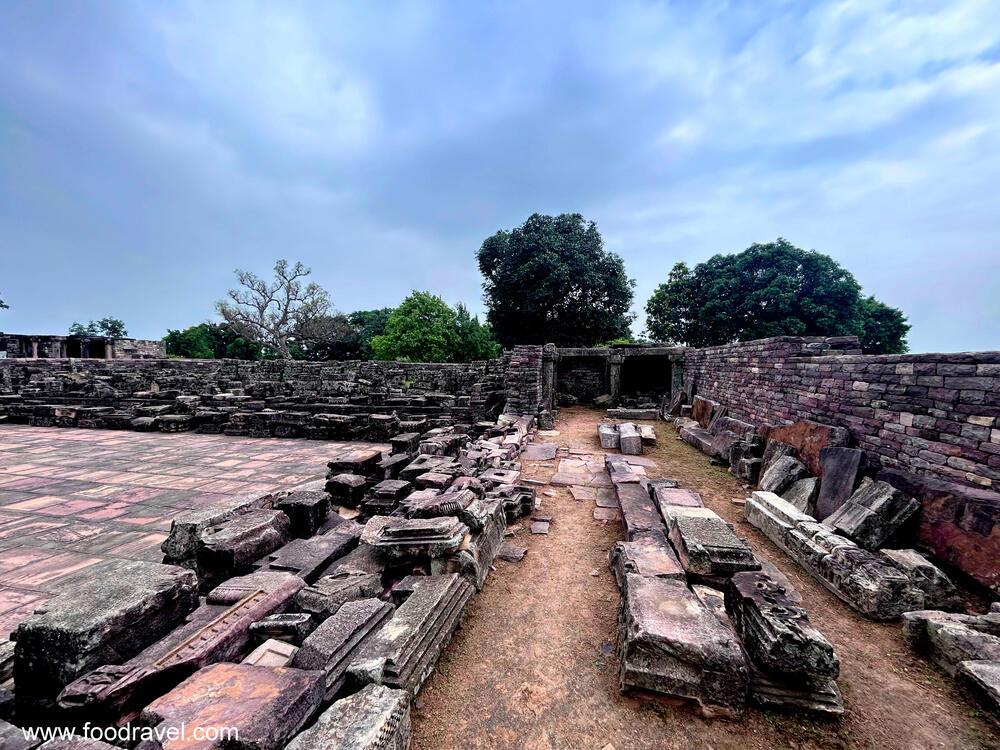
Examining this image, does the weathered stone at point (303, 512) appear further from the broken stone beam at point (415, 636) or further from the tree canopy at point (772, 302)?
the tree canopy at point (772, 302)

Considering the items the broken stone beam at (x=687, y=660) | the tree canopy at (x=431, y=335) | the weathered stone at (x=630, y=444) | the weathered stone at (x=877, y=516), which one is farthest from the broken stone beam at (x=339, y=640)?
the tree canopy at (x=431, y=335)

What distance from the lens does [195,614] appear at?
2.45 meters

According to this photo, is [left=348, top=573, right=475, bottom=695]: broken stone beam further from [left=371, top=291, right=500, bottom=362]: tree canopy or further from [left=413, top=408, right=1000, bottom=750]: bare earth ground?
[left=371, top=291, right=500, bottom=362]: tree canopy

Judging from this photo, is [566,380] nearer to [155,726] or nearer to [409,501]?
[409,501]

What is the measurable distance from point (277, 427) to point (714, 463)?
31.9ft

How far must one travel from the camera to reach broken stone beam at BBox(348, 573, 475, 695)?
2.05 meters

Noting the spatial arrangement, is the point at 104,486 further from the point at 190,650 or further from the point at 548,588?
the point at 548,588

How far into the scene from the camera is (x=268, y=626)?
2.33 m

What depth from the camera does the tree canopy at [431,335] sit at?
22.0m

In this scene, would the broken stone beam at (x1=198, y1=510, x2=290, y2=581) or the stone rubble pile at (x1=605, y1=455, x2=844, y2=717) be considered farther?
the broken stone beam at (x1=198, y1=510, x2=290, y2=581)

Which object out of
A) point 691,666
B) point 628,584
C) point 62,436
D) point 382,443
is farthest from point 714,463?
point 62,436

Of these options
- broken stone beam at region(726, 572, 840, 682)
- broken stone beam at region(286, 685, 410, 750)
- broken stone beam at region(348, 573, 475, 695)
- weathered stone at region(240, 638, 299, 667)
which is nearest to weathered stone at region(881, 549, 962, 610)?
broken stone beam at region(726, 572, 840, 682)

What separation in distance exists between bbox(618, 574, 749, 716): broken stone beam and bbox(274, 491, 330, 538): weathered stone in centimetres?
312

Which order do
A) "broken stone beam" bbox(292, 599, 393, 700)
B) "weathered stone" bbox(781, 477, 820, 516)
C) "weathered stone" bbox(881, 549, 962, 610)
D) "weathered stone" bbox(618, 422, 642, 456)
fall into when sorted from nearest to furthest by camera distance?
"broken stone beam" bbox(292, 599, 393, 700), "weathered stone" bbox(881, 549, 962, 610), "weathered stone" bbox(781, 477, 820, 516), "weathered stone" bbox(618, 422, 642, 456)
